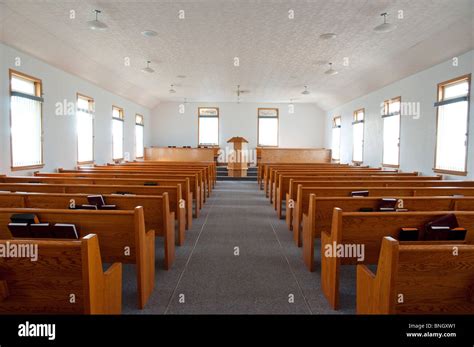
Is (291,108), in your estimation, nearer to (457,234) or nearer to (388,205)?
(388,205)

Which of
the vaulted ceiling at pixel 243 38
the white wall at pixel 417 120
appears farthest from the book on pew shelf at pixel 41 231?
the white wall at pixel 417 120

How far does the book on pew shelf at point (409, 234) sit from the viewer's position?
213cm

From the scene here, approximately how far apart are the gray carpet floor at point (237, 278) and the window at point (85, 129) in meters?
4.85

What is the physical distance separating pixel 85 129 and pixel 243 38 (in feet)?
15.2

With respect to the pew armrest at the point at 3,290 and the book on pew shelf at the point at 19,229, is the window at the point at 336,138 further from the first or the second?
the pew armrest at the point at 3,290

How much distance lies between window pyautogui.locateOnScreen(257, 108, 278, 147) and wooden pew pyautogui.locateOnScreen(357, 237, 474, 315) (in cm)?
1345

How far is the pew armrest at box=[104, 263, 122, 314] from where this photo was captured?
1.76 m

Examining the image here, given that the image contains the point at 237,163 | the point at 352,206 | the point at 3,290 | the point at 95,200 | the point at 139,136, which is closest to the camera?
the point at 3,290

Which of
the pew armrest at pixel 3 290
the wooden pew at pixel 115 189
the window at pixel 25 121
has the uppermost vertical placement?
the window at pixel 25 121

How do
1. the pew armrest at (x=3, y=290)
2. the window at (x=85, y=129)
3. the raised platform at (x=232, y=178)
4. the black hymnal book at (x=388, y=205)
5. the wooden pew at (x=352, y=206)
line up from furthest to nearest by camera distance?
the raised platform at (x=232, y=178) < the window at (x=85, y=129) < the wooden pew at (x=352, y=206) < the black hymnal book at (x=388, y=205) < the pew armrest at (x=3, y=290)

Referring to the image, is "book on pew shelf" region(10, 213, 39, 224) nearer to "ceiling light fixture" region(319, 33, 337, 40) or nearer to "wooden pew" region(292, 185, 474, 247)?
"wooden pew" region(292, 185, 474, 247)

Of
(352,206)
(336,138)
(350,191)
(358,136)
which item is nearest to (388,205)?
(352,206)

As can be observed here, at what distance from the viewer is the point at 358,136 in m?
10.7
